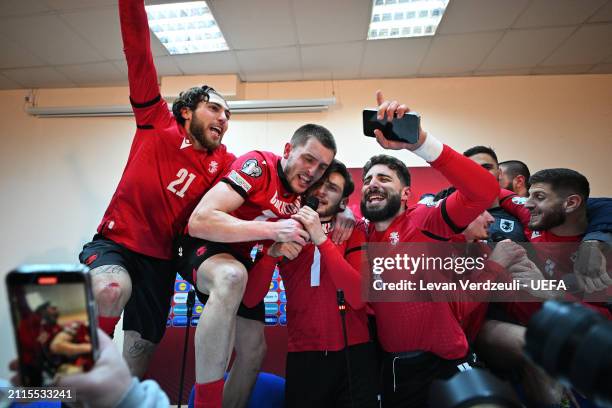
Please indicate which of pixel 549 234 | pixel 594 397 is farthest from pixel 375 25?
pixel 594 397

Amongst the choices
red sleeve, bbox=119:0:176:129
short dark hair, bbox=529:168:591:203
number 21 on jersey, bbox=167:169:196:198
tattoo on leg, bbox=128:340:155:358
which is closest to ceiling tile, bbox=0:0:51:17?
red sleeve, bbox=119:0:176:129

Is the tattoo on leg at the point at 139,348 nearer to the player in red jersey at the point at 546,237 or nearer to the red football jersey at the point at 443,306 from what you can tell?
the red football jersey at the point at 443,306

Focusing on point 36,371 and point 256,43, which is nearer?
point 36,371

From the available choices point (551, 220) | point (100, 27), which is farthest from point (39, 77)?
point (551, 220)

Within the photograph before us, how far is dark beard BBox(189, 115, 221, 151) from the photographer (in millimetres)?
1795

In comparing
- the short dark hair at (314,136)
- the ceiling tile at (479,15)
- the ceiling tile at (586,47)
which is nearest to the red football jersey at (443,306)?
the short dark hair at (314,136)

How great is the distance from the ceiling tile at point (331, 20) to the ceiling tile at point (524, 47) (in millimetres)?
1495

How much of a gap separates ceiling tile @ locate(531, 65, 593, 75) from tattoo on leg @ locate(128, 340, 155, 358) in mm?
4683

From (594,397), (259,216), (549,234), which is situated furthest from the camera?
(549,234)

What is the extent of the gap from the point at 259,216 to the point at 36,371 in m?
1.18

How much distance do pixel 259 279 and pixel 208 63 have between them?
3.08m

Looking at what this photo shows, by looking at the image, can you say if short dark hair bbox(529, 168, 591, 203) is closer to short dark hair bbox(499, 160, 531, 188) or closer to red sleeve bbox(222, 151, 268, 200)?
short dark hair bbox(499, 160, 531, 188)

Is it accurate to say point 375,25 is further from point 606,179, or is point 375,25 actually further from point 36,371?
point 36,371

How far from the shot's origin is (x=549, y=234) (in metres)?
1.92
